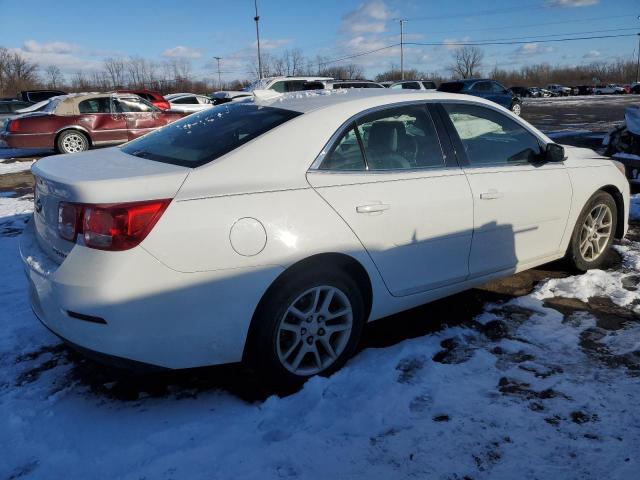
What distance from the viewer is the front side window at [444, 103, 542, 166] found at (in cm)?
353

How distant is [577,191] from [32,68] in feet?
254

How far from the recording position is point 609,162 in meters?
4.49

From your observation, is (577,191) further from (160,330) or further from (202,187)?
(160,330)

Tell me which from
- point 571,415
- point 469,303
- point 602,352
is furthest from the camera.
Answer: point 469,303

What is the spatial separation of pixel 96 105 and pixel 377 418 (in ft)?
42.8

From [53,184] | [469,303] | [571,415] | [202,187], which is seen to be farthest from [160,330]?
[469,303]

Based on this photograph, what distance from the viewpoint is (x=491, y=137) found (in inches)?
147

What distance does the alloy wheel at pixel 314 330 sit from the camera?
2.70 m

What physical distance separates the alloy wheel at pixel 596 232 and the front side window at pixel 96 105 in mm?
12192

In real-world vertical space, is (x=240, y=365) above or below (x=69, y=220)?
below

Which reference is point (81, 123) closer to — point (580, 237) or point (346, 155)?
point (346, 155)

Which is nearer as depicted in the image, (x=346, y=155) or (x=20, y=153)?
(x=346, y=155)

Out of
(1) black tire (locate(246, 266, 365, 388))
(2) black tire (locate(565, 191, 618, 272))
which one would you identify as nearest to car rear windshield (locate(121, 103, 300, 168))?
(1) black tire (locate(246, 266, 365, 388))

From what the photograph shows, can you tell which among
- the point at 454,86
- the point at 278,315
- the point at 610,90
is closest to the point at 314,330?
the point at 278,315
